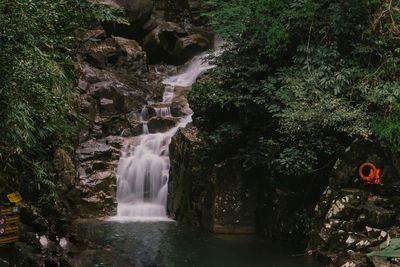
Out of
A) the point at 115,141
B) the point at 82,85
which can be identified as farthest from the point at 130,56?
the point at 115,141

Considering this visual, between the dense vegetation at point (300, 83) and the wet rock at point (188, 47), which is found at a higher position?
the wet rock at point (188, 47)

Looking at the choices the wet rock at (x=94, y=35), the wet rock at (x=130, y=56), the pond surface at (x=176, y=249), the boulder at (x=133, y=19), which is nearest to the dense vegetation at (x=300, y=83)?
the pond surface at (x=176, y=249)

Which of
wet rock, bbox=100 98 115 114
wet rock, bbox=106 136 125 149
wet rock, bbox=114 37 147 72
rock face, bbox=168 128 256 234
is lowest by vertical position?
rock face, bbox=168 128 256 234

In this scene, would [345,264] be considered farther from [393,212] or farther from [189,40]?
[189,40]

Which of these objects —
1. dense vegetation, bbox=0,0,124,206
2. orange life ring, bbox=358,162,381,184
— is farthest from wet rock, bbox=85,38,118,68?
orange life ring, bbox=358,162,381,184

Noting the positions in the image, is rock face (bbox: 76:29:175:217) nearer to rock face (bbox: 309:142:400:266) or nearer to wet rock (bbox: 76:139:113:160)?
wet rock (bbox: 76:139:113:160)

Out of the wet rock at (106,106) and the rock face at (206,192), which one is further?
the wet rock at (106,106)

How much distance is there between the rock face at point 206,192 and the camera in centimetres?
1227

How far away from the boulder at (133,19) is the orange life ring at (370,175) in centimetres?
1694

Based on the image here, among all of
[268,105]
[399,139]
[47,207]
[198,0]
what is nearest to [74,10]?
[47,207]

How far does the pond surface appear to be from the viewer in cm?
964

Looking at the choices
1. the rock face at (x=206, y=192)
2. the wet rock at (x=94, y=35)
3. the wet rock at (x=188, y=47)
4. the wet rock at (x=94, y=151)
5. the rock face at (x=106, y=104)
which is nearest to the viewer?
the rock face at (x=206, y=192)

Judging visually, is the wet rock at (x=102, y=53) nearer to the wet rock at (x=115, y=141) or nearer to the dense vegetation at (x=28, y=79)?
the wet rock at (x=115, y=141)

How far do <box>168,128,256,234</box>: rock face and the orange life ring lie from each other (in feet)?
11.2
